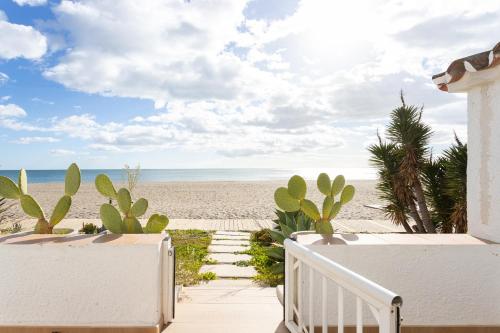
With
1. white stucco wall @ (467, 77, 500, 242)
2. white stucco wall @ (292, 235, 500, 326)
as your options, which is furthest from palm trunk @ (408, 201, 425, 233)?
white stucco wall @ (292, 235, 500, 326)

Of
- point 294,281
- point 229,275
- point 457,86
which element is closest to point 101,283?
point 294,281

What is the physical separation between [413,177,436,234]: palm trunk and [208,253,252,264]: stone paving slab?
3.31m

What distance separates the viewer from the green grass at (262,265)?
4864 mm

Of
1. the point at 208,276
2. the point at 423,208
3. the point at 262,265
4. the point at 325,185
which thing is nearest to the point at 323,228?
the point at 325,185

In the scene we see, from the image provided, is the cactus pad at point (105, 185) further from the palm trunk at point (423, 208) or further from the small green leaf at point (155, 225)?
the palm trunk at point (423, 208)

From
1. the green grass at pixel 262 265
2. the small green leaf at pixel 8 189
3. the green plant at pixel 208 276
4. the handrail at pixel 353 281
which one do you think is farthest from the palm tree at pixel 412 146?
the small green leaf at pixel 8 189

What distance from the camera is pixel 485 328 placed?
2920 mm

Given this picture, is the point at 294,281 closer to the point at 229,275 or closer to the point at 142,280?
the point at 142,280

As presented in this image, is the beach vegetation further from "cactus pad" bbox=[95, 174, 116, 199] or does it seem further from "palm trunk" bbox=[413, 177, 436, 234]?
"cactus pad" bbox=[95, 174, 116, 199]

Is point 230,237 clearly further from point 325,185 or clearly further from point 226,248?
point 325,185

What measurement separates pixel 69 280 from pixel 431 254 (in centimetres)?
282

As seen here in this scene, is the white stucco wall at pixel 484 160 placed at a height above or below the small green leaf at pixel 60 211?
above

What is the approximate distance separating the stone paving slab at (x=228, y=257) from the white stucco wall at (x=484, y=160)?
3715 millimetres

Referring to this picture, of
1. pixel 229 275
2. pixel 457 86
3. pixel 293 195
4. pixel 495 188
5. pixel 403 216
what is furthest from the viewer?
pixel 403 216
